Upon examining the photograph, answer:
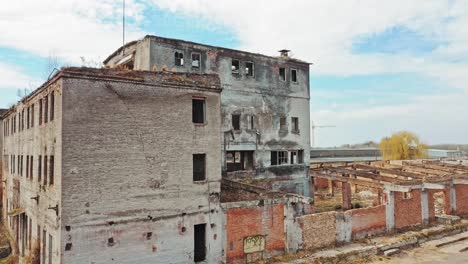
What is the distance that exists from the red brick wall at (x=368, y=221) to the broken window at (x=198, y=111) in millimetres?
9300

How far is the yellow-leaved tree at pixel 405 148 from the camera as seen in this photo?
189ft

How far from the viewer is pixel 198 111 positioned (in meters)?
16.3

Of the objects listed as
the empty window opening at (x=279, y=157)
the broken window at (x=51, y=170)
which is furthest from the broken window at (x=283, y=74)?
the broken window at (x=51, y=170)

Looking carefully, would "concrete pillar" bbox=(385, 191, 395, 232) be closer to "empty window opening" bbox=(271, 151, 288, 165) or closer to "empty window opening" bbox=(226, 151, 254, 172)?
"empty window opening" bbox=(271, 151, 288, 165)

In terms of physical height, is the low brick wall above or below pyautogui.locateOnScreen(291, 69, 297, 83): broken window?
below

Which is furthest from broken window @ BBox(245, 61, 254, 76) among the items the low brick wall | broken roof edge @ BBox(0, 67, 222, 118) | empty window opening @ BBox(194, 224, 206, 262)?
empty window opening @ BBox(194, 224, 206, 262)

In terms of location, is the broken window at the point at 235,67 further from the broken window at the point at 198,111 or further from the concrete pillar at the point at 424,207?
the concrete pillar at the point at 424,207

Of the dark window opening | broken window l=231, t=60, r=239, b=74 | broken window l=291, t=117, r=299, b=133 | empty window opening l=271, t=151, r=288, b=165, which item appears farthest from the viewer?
broken window l=291, t=117, r=299, b=133

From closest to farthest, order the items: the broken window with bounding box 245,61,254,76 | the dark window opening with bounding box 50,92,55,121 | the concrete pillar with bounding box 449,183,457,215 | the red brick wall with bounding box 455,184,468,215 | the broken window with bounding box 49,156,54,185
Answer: the broken window with bounding box 49,156,54,185, the dark window opening with bounding box 50,92,55,121, the broken window with bounding box 245,61,254,76, the concrete pillar with bounding box 449,183,457,215, the red brick wall with bounding box 455,184,468,215

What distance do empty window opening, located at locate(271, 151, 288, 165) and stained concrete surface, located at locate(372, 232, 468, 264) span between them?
31.5 feet

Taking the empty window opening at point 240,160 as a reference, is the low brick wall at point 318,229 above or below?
below

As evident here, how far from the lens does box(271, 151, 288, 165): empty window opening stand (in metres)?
25.6

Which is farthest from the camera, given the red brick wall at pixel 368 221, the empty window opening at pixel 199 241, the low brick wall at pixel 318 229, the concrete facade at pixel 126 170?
the red brick wall at pixel 368 221

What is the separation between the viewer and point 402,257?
1841 cm
